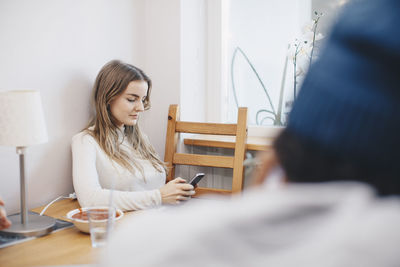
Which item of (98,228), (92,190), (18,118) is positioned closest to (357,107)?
(98,228)

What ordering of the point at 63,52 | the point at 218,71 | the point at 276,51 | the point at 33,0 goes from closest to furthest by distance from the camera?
1. the point at 33,0
2. the point at 63,52
3. the point at 276,51
4. the point at 218,71

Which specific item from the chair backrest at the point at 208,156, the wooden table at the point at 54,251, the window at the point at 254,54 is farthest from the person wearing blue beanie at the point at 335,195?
the window at the point at 254,54

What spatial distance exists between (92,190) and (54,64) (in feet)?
1.82

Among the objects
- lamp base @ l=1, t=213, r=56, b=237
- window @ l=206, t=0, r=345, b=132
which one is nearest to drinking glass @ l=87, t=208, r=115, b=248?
lamp base @ l=1, t=213, r=56, b=237

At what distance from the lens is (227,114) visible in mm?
2170

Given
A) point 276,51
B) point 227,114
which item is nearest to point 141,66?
point 227,114

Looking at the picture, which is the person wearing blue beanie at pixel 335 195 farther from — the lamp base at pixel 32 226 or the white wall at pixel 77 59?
the white wall at pixel 77 59

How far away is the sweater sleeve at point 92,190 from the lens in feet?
4.17

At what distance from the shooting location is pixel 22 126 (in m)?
0.98

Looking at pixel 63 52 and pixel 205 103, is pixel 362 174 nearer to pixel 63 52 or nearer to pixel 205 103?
pixel 63 52

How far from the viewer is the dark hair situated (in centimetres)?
35

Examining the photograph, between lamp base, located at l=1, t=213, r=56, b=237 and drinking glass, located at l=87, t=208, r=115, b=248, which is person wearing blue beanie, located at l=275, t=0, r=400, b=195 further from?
lamp base, located at l=1, t=213, r=56, b=237

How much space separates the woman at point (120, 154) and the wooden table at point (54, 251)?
27 centimetres

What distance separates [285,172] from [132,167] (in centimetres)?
119
